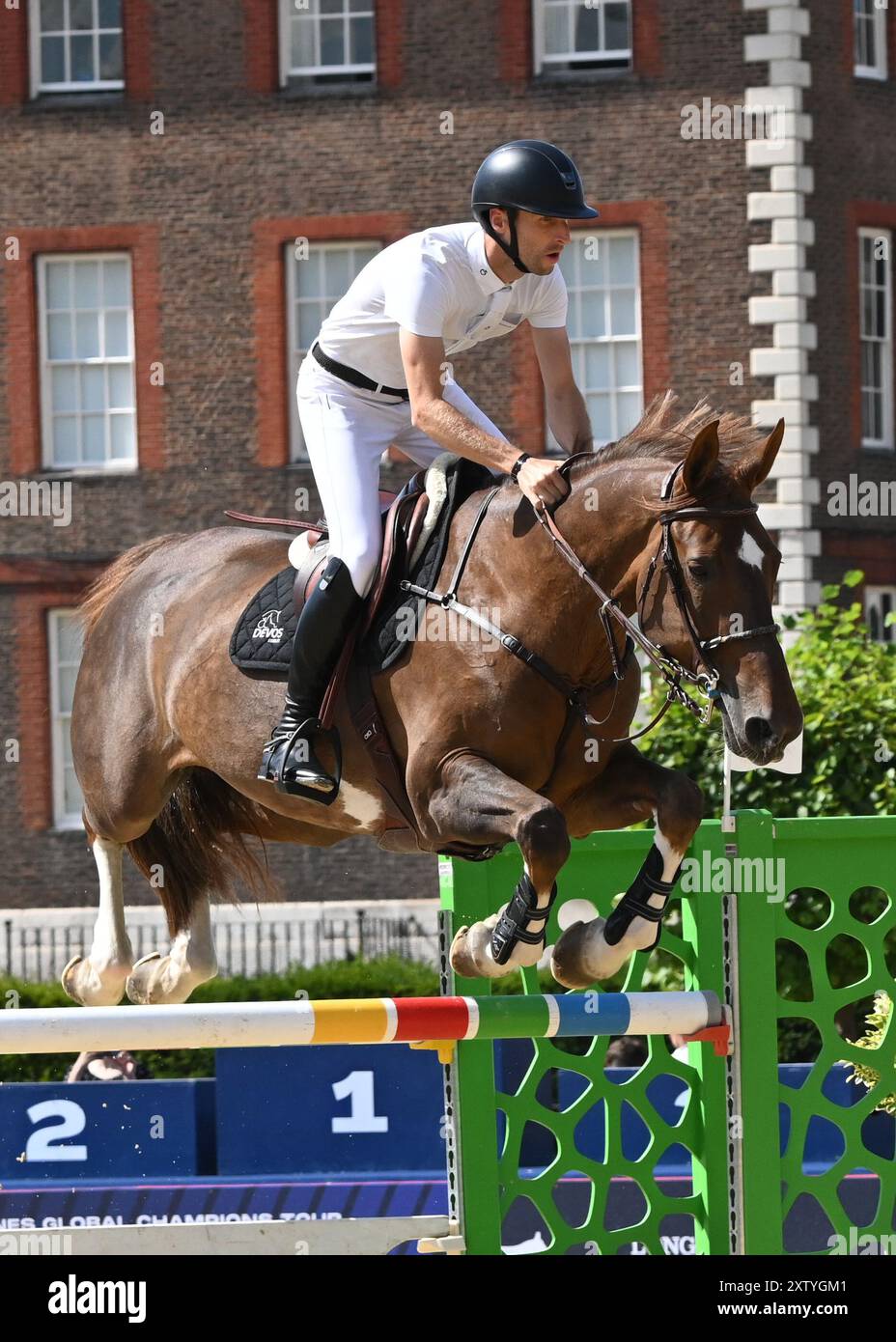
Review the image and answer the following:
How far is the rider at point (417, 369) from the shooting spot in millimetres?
5484

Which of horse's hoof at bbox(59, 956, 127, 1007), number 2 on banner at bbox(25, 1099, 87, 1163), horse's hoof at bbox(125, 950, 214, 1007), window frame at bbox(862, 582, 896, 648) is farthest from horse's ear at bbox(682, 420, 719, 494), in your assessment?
window frame at bbox(862, 582, 896, 648)

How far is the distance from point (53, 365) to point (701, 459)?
16.7m

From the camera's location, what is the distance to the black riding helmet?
546cm

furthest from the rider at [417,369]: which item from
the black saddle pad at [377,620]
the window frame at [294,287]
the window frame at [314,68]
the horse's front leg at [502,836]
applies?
the window frame at [314,68]

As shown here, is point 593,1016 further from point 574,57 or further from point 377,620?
point 574,57

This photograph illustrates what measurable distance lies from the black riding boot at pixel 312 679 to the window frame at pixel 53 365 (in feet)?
50.5

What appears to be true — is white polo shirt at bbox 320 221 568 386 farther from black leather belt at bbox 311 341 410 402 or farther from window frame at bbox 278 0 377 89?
window frame at bbox 278 0 377 89

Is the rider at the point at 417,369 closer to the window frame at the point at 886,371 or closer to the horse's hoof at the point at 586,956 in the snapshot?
the horse's hoof at the point at 586,956

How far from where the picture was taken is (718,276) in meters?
19.7

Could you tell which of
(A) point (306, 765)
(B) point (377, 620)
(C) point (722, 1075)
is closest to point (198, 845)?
(A) point (306, 765)

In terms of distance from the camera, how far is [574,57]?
65.3 ft

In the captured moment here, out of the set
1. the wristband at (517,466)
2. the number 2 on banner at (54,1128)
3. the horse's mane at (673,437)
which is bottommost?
the number 2 on banner at (54,1128)

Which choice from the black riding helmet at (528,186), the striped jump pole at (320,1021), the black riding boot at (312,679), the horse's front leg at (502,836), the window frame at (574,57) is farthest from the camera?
the window frame at (574,57)
